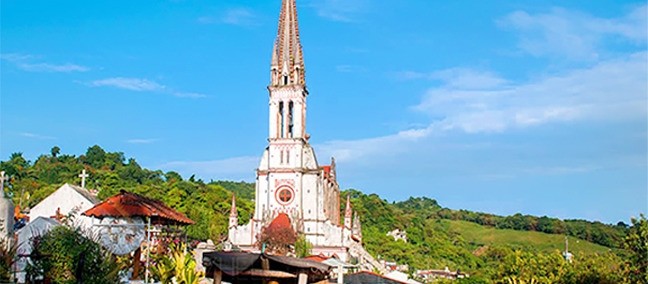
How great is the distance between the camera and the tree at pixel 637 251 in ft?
69.7

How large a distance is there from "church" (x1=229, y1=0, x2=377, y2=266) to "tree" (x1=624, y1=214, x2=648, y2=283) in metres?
34.3

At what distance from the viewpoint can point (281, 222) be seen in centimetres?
5434

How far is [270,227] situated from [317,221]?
607 centimetres

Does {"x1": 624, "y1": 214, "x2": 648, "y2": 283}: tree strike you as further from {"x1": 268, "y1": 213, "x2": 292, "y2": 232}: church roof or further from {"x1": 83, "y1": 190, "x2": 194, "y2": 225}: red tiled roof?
{"x1": 268, "y1": 213, "x2": 292, "y2": 232}: church roof

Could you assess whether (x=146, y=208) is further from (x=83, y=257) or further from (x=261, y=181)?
(x=261, y=181)

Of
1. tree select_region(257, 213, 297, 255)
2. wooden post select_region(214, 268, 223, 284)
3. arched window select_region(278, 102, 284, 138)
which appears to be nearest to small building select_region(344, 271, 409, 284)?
wooden post select_region(214, 268, 223, 284)

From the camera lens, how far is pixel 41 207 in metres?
→ 31.3

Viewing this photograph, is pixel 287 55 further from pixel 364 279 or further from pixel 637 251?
pixel 637 251

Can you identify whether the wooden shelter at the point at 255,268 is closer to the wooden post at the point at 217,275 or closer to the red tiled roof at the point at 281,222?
the wooden post at the point at 217,275

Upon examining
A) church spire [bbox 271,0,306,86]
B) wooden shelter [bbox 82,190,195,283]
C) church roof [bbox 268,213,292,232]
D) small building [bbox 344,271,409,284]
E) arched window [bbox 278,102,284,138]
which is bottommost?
small building [bbox 344,271,409,284]

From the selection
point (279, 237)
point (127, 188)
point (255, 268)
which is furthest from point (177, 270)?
point (127, 188)

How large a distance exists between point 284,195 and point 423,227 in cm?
5025

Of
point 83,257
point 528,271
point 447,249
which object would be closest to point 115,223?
point 83,257

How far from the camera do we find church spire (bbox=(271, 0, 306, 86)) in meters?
61.1
